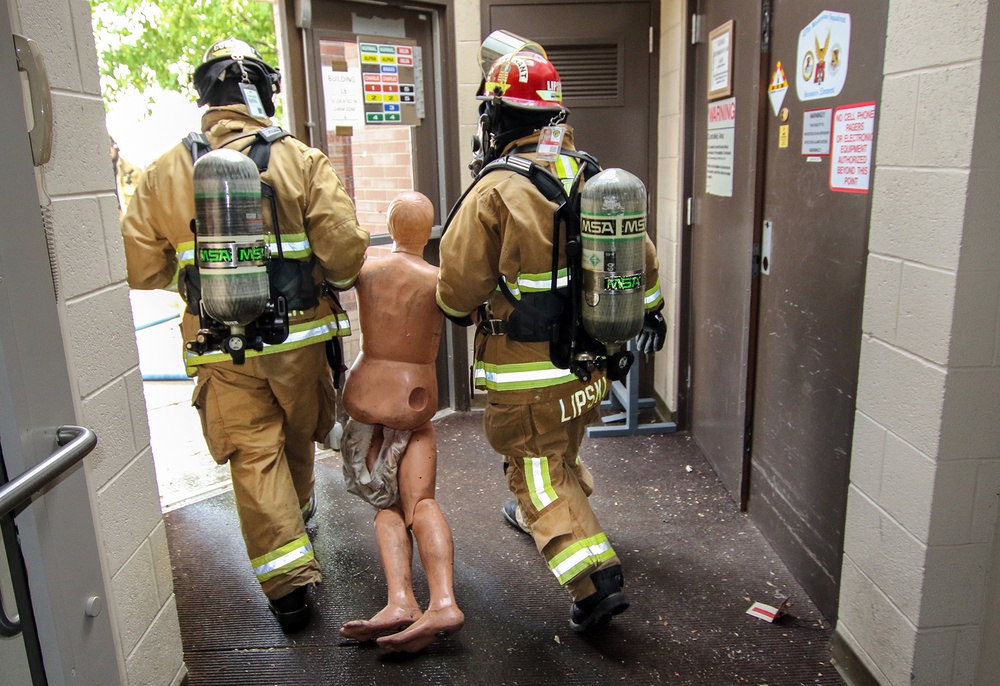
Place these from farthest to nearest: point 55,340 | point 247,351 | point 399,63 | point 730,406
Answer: point 399,63 < point 730,406 < point 247,351 < point 55,340

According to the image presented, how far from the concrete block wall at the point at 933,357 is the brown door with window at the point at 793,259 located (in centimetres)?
23

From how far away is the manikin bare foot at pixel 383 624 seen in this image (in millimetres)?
2428

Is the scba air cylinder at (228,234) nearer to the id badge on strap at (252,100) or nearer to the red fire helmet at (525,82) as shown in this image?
the id badge on strap at (252,100)

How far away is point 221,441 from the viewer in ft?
8.97

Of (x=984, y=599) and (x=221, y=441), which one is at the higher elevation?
(x=221, y=441)

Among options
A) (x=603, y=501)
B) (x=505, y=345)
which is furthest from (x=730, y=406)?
(x=505, y=345)

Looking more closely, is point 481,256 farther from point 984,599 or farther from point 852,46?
point 984,599

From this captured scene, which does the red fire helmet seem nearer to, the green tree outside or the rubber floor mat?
the rubber floor mat

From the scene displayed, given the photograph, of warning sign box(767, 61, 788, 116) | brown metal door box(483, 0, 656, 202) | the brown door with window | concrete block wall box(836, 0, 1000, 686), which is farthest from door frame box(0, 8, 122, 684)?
brown metal door box(483, 0, 656, 202)

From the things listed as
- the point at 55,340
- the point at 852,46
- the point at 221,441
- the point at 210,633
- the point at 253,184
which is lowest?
the point at 210,633

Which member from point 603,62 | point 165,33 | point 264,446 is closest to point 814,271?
point 264,446

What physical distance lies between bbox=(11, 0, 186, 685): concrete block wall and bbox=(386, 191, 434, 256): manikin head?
96 cm

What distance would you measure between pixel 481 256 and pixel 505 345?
33 cm

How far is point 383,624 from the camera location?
8.01 feet
